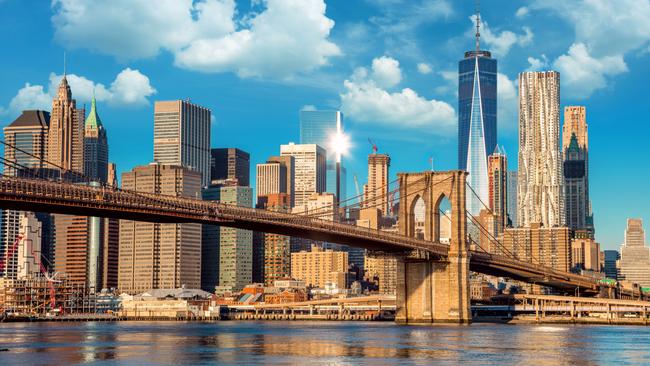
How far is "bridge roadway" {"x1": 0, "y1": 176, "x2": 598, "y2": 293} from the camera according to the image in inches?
2386

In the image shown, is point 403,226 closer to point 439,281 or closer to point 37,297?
point 439,281

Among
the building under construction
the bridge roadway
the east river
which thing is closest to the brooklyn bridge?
the bridge roadway

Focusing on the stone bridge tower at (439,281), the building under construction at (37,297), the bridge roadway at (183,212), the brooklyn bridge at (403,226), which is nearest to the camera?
the bridge roadway at (183,212)

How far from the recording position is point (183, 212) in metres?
69.9

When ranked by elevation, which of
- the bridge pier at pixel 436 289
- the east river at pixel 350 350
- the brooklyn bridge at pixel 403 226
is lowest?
the east river at pixel 350 350

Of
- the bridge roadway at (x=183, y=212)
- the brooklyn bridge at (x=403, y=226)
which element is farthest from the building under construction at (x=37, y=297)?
the bridge roadway at (x=183, y=212)

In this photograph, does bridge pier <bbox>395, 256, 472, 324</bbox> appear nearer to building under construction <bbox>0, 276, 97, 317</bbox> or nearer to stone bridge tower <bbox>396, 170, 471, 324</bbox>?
stone bridge tower <bbox>396, 170, 471, 324</bbox>

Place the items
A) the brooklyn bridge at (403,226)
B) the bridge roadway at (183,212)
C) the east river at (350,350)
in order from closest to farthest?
the east river at (350,350), the bridge roadway at (183,212), the brooklyn bridge at (403,226)

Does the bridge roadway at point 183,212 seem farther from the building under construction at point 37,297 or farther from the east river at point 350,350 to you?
the building under construction at point 37,297

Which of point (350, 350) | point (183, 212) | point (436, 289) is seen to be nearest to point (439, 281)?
point (436, 289)

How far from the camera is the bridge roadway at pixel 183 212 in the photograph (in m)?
60.6

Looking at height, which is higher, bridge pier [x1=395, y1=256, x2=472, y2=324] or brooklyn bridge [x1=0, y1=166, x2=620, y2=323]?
brooklyn bridge [x1=0, y1=166, x2=620, y2=323]

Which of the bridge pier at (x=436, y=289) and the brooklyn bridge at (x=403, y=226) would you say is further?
the bridge pier at (x=436, y=289)

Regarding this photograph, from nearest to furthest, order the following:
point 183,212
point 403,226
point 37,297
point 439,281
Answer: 1. point 183,212
2. point 439,281
3. point 403,226
4. point 37,297
